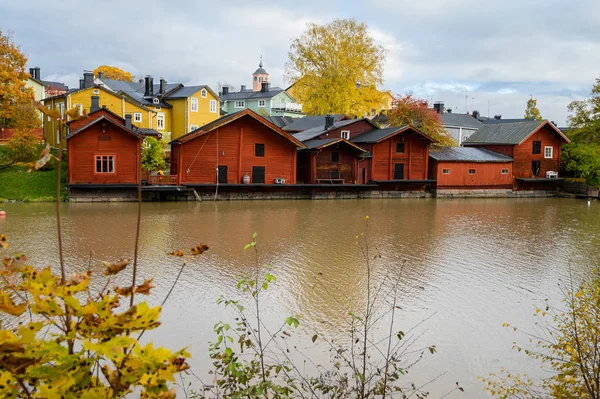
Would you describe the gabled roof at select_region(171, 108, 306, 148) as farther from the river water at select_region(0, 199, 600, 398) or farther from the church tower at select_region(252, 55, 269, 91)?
the church tower at select_region(252, 55, 269, 91)

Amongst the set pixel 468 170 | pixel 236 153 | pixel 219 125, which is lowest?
pixel 468 170

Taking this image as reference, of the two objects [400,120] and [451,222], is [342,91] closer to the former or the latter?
[400,120]

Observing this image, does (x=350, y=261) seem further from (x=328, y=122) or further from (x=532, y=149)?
(x=532, y=149)

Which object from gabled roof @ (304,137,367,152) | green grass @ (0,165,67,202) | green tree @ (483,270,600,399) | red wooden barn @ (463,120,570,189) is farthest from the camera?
red wooden barn @ (463,120,570,189)

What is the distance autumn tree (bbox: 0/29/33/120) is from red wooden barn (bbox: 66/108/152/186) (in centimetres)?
670

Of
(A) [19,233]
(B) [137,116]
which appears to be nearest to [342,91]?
(B) [137,116]

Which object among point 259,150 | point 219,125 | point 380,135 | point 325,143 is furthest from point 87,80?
point 380,135

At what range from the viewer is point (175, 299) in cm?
1112

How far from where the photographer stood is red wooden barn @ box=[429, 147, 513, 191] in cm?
4069

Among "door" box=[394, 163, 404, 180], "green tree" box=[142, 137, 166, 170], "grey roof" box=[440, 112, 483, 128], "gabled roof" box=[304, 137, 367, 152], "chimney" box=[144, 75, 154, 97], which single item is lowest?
"door" box=[394, 163, 404, 180]

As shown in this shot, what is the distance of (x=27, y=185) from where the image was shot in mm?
31938

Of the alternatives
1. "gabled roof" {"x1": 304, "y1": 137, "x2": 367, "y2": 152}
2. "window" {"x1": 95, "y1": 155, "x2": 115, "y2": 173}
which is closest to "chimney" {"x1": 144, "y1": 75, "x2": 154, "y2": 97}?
"gabled roof" {"x1": 304, "y1": 137, "x2": 367, "y2": 152}

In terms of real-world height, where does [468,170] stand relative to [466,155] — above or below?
below

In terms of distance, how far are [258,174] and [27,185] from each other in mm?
13918
